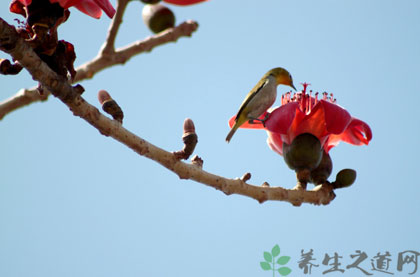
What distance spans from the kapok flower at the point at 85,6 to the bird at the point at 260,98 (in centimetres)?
97

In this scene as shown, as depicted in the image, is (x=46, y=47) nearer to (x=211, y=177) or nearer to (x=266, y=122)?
(x=211, y=177)

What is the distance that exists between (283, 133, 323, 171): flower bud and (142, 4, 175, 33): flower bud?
119cm

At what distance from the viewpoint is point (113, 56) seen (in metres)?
1.10

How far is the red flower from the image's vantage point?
220 cm

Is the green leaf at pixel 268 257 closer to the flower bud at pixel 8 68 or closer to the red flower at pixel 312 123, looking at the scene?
the red flower at pixel 312 123

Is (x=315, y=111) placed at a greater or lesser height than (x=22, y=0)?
greater

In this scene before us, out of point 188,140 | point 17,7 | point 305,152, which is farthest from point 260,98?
point 17,7

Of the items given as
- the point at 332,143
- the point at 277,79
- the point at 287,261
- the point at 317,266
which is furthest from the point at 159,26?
the point at 317,266

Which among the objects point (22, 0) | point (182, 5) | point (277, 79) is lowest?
point (182, 5)

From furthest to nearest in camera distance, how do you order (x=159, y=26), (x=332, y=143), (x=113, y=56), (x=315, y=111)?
(x=332, y=143), (x=315, y=111), (x=159, y=26), (x=113, y=56)

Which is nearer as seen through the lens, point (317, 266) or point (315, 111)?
point (315, 111)

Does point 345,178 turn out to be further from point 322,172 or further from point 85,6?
point 85,6

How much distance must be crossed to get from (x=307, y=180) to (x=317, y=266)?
127cm

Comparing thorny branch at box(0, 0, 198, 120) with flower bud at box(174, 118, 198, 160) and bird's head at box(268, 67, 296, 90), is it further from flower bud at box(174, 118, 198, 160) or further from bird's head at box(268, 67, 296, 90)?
bird's head at box(268, 67, 296, 90)
